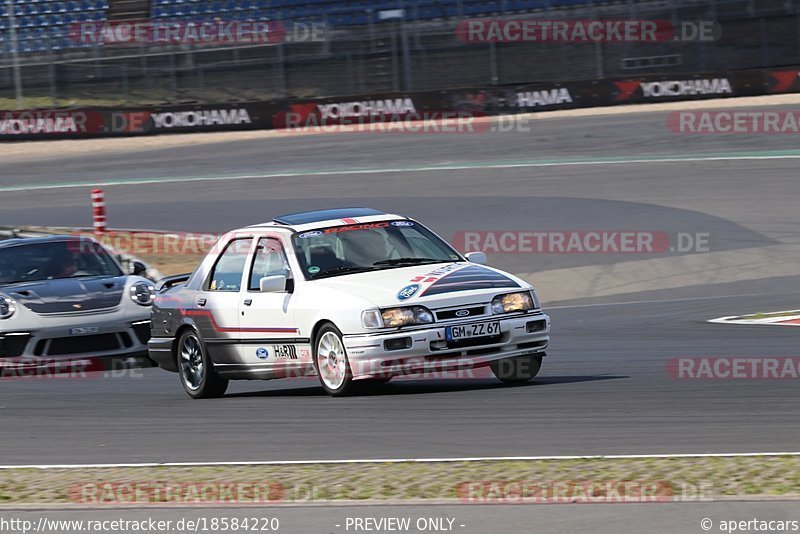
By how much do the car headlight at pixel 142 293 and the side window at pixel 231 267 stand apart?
225 cm

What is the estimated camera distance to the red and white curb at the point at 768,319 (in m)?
13.6

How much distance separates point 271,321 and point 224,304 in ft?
2.08

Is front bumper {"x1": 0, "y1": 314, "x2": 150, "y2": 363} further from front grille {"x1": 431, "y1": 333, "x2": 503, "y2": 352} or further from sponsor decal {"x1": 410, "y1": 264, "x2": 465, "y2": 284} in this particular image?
front grille {"x1": 431, "y1": 333, "x2": 503, "y2": 352}

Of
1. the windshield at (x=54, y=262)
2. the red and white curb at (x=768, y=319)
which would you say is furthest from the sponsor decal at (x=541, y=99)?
the windshield at (x=54, y=262)

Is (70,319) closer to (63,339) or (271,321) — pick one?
(63,339)

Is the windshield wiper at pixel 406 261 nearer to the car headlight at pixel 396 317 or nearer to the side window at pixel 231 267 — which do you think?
the car headlight at pixel 396 317

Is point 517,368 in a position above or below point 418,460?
below

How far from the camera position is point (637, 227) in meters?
21.6

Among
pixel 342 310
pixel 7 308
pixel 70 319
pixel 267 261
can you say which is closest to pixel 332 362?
pixel 342 310

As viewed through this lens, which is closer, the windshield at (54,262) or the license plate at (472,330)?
the license plate at (472,330)

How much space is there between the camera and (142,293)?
12.7m

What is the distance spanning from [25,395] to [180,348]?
4.83 ft

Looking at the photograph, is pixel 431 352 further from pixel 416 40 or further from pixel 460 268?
pixel 416 40

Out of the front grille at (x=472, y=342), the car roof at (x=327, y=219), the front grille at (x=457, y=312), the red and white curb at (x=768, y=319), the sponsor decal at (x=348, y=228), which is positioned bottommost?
the red and white curb at (x=768, y=319)
